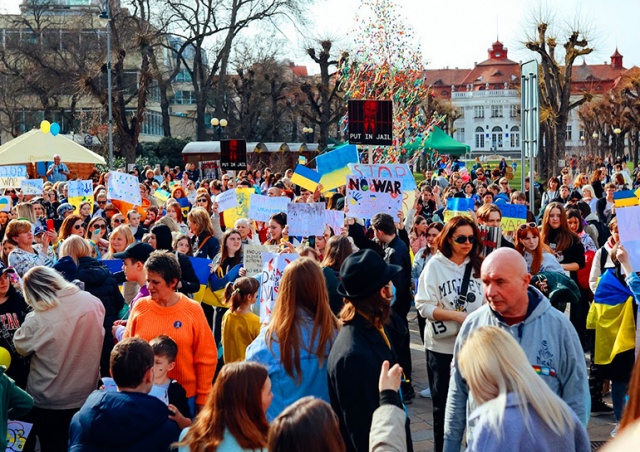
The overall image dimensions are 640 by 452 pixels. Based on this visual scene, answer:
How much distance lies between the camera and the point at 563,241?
807 cm

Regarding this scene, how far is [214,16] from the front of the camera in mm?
48125

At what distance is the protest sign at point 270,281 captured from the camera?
233 inches

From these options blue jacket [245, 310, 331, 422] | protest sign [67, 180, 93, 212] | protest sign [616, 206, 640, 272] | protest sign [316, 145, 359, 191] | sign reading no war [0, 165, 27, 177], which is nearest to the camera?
blue jacket [245, 310, 331, 422]

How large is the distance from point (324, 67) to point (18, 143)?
67.6 feet

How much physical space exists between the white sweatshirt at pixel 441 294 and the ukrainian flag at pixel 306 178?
705cm

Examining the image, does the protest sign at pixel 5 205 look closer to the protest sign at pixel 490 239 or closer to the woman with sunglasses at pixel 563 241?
the protest sign at pixel 490 239

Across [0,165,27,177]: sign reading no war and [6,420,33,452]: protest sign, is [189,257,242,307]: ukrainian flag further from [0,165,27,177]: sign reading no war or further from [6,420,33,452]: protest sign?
[0,165,27,177]: sign reading no war

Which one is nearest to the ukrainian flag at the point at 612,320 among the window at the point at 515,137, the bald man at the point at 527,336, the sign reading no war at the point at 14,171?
the bald man at the point at 527,336

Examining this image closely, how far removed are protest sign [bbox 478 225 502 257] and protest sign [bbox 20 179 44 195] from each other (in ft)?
30.1

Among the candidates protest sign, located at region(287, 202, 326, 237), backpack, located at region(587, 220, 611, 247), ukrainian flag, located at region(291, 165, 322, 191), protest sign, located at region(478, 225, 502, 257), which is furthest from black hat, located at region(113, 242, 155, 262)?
backpack, located at region(587, 220, 611, 247)

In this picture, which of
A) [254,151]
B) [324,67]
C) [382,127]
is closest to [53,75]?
[254,151]

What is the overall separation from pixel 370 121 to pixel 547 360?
907 cm

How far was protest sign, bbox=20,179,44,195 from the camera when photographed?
47.9ft

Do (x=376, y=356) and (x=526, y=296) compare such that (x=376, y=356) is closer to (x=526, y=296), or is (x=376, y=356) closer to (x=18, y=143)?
(x=526, y=296)
